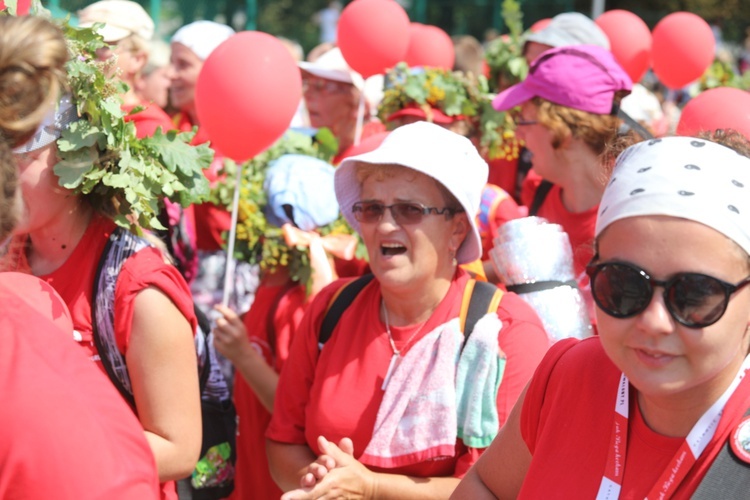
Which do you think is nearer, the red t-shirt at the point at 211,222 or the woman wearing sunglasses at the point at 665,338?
the woman wearing sunglasses at the point at 665,338

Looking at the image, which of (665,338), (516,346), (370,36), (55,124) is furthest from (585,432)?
(370,36)

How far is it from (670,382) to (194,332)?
1.52 m

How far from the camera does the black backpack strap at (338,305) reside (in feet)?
10.7

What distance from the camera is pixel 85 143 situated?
2746 mm

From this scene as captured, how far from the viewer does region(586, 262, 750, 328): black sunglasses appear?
182cm

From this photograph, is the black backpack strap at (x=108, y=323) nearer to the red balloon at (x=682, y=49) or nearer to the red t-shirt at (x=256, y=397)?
the red t-shirt at (x=256, y=397)

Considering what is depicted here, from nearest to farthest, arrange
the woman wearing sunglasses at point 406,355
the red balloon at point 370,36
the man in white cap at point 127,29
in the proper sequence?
the woman wearing sunglasses at point 406,355 < the man in white cap at point 127,29 < the red balloon at point 370,36

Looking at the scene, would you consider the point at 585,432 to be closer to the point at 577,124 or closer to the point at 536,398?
the point at 536,398

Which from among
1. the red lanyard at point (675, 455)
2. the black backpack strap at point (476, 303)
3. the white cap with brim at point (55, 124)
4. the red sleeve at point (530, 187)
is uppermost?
the white cap with brim at point (55, 124)

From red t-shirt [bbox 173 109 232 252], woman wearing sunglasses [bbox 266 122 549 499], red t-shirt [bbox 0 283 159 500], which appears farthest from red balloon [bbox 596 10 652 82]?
red t-shirt [bbox 0 283 159 500]

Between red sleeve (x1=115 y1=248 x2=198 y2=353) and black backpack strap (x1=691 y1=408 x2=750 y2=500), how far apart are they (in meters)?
1.53

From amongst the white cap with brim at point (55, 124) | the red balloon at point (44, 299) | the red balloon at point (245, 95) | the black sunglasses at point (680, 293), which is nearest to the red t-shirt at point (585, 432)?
the black sunglasses at point (680, 293)

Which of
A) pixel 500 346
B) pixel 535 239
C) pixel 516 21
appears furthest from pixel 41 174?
pixel 516 21

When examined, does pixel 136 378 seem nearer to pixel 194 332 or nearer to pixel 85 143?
pixel 194 332
